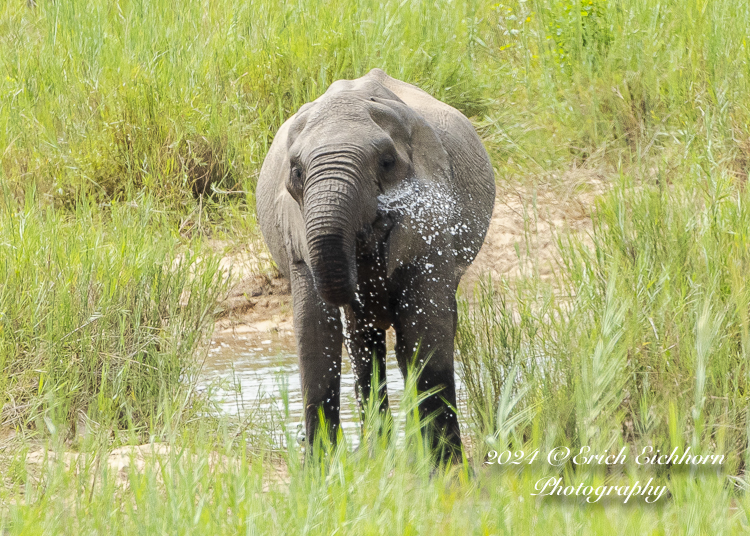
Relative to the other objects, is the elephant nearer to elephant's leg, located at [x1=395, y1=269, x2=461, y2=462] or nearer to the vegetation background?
elephant's leg, located at [x1=395, y1=269, x2=461, y2=462]

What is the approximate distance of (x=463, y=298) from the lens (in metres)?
6.66

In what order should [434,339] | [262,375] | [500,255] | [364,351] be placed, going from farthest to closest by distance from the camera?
[500,255], [262,375], [364,351], [434,339]

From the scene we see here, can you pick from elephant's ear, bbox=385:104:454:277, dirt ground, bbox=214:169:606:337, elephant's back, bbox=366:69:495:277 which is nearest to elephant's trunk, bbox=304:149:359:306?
elephant's ear, bbox=385:104:454:277

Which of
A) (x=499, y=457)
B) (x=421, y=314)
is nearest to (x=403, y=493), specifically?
(x=499, y=457)

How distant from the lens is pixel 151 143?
775cm

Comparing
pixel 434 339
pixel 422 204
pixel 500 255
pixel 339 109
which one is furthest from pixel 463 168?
pixel 500 255

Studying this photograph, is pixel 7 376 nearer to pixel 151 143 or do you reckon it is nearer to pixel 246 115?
pixel 151 143

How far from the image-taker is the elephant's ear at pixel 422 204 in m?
3.91

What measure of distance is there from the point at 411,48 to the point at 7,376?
510cm

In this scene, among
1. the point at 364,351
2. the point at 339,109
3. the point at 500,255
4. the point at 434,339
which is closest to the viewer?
the point at 339,109

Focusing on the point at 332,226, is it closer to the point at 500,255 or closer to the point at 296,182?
the point at 296,182

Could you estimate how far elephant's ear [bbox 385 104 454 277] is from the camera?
154 inches

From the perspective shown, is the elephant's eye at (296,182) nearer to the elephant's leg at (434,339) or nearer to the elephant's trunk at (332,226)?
the elephant's trunk at (332,226)

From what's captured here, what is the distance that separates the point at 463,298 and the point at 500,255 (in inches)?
22.2
